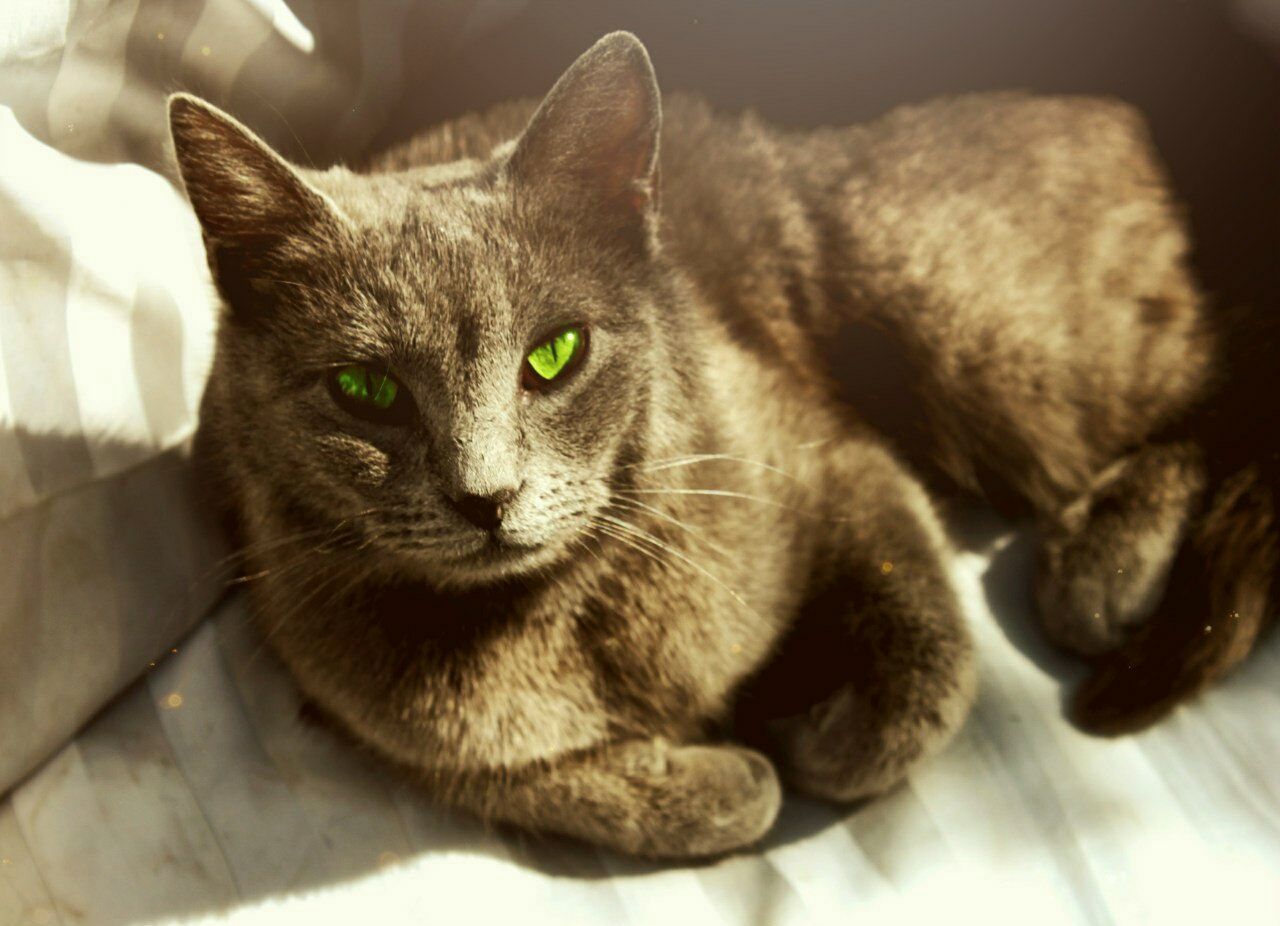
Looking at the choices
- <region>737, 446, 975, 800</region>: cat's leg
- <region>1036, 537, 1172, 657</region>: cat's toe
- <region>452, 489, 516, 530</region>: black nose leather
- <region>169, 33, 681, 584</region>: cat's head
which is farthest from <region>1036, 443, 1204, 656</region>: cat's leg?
<region>452, 489, 516, 530</region>: black nose leather

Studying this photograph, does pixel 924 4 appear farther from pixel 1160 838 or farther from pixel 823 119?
pixel 1160 838

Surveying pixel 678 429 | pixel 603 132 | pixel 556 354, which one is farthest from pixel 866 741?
pixel 603 132

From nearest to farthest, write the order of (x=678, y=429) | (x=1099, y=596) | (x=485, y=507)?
(x=485, y=507) → (x=678, y=429) → (x=1099, y=596)

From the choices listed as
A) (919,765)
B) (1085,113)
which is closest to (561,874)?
(919,765)

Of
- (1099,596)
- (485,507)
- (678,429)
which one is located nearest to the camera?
(485,507)

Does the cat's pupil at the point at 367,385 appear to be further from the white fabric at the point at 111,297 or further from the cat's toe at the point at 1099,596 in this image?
the cat's toe at the point at 1099,596

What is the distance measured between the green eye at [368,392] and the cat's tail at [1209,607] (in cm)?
61

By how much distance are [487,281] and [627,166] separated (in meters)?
0.13

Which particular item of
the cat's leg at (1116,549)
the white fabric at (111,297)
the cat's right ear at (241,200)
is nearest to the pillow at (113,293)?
the white fabric at (111,297)

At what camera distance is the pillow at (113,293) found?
70cm

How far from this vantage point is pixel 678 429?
0.71 meters

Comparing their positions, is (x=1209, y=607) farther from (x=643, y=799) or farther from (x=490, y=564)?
(x=490, y=564)

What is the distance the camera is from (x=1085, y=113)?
0.89 m

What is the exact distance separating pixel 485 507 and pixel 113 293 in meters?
0.42
